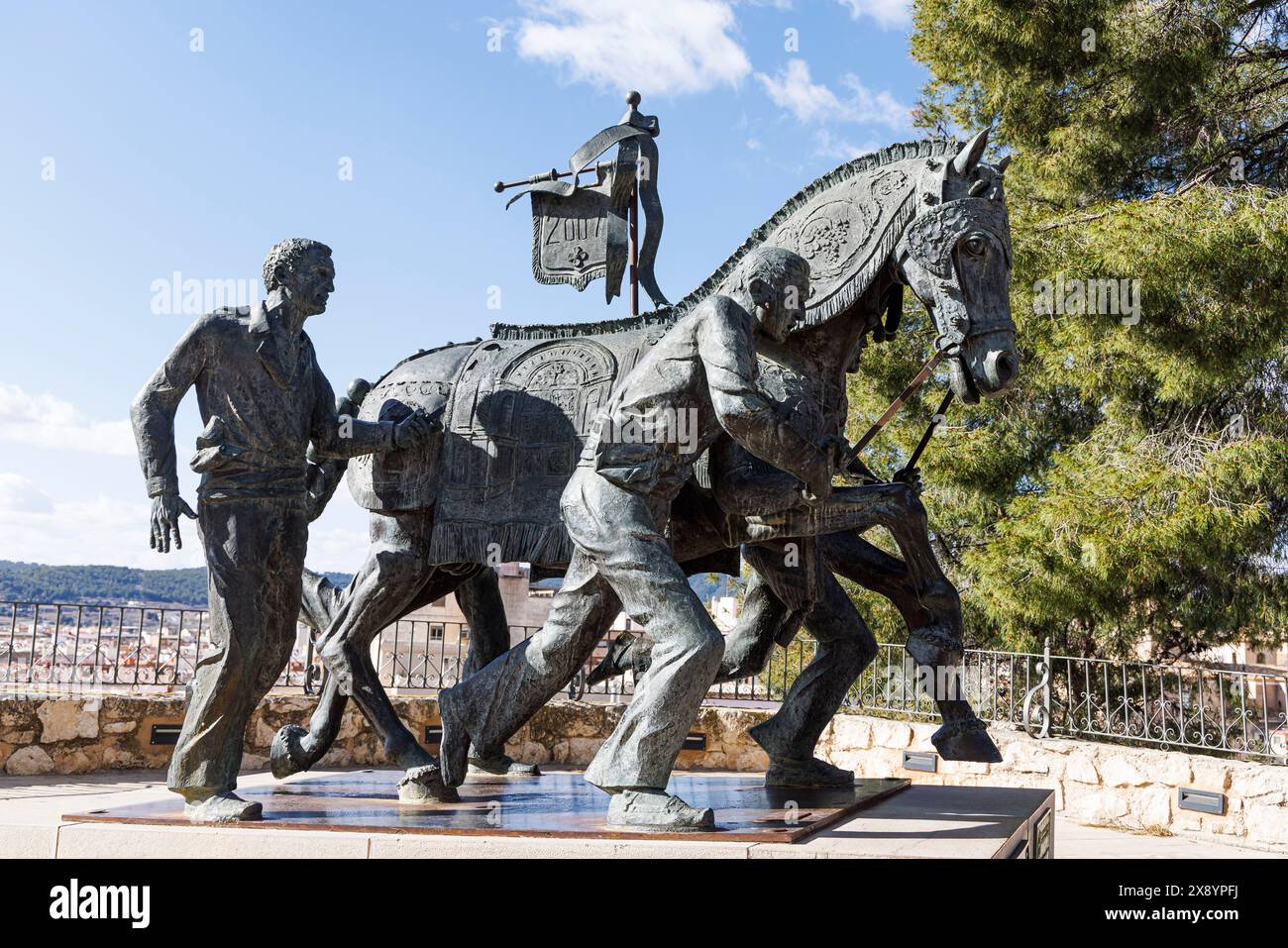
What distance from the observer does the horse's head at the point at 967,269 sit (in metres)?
4.75

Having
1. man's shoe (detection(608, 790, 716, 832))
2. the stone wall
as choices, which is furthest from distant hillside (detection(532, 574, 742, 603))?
the stone wall

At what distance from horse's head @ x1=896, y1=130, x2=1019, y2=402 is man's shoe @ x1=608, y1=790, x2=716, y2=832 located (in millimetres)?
2113

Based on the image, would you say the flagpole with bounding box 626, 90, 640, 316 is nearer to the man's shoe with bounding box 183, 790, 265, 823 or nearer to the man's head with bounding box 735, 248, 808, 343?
the man's head with bounding box 735, 248, 808, 343

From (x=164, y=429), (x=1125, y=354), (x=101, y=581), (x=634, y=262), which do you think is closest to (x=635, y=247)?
(x=634, y=262)

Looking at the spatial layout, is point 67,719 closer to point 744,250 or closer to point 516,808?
point 516,808

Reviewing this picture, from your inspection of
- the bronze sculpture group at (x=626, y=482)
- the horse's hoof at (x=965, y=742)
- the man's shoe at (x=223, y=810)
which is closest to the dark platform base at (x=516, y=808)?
the man's shoe at (x=223, y=810)

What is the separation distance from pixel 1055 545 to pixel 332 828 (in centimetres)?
686

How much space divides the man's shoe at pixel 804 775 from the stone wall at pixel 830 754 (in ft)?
8.56

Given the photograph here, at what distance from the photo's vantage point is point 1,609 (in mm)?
10156

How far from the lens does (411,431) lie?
512 cm

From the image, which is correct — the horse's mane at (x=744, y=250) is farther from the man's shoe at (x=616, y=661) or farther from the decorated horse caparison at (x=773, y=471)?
the man's shoe at (x=616, y=661)

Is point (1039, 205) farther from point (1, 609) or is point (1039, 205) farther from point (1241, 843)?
point (1, 609)

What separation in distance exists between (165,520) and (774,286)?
2.58 meters
